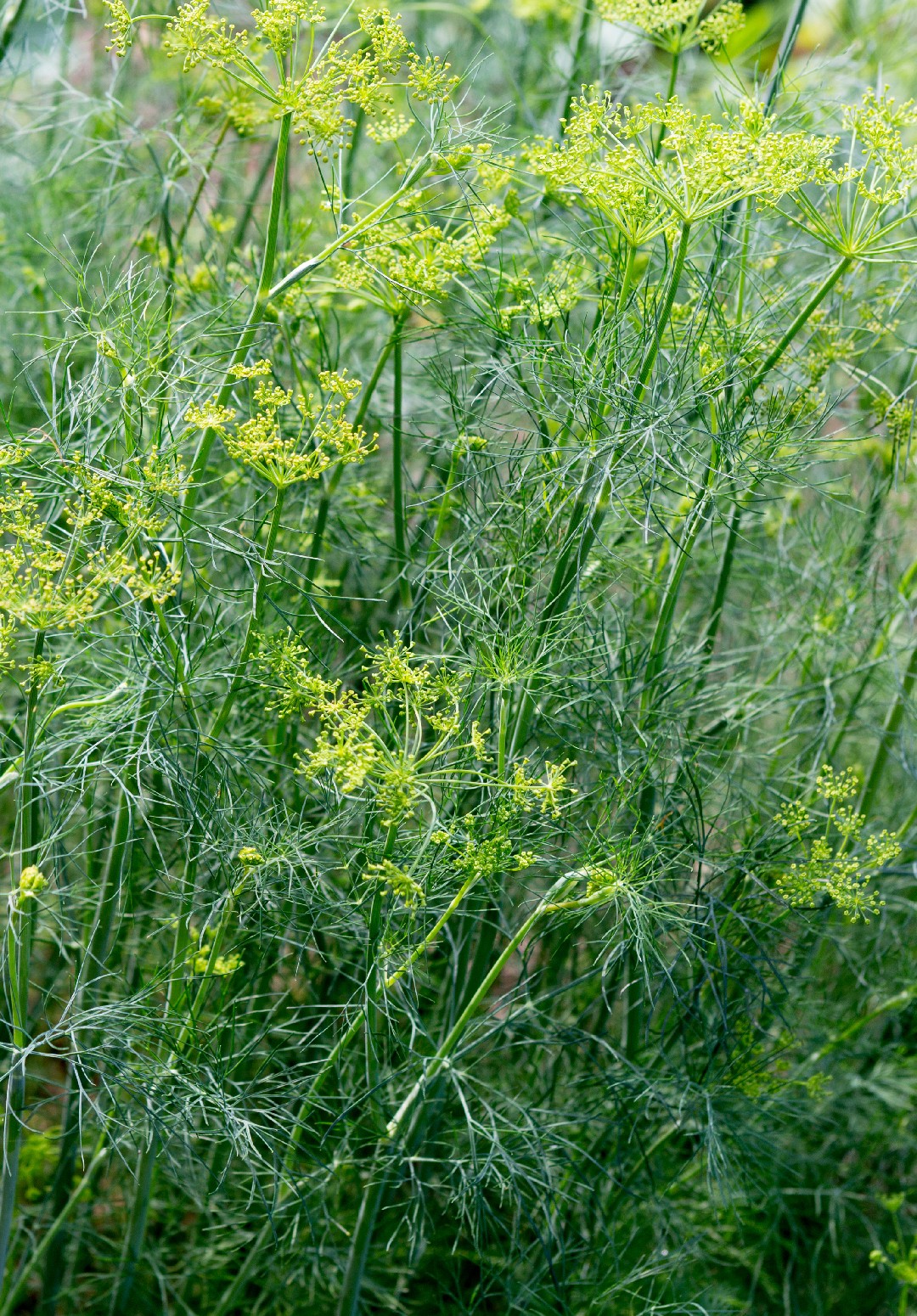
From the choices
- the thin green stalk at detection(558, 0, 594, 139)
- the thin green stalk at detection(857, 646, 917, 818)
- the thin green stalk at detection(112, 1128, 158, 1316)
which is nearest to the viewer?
the thin green stalk at detection(112, 1128, 158, 1316)

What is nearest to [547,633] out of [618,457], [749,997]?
[618,457]

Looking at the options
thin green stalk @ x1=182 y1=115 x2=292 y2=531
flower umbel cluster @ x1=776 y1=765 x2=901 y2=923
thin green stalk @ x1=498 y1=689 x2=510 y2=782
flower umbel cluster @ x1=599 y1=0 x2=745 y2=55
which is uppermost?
flower umbel cluster @ x1=599 y1=0 x2=745 y2=55

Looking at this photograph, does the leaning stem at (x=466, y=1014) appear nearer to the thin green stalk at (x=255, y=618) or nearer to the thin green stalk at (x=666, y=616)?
the thin green stalk at (x=666, y=616)

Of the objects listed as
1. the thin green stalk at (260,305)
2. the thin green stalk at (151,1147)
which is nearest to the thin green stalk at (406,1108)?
the thin green stalk at (151,1147)

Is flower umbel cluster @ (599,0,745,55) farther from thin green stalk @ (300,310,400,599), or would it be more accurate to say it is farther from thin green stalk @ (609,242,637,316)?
thin green stalk @ (300,310,400,599)

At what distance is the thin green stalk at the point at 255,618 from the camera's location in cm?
123

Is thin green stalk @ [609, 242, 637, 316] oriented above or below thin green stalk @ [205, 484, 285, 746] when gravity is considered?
above

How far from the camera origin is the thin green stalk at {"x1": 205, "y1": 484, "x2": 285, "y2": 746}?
1.23 m

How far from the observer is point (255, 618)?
4.11 feet

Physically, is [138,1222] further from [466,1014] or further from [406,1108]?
[466,1014]

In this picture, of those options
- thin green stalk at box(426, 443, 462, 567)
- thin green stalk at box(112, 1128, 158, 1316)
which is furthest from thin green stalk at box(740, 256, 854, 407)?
thin green stalk at box(112, 1128, 158, 1316)

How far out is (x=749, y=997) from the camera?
1520 mm

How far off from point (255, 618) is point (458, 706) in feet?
0.80

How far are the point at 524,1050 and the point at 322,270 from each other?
1.25 m
